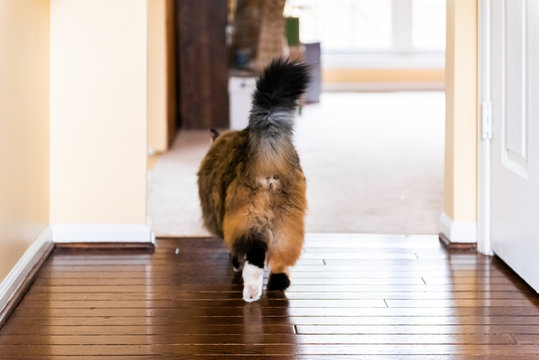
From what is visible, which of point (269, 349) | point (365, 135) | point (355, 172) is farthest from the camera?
point (365, 135)

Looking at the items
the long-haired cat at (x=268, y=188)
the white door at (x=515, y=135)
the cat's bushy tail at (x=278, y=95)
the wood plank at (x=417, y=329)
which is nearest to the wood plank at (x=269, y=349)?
the wood plank at (x=417, y=329)

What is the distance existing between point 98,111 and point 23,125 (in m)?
0.43

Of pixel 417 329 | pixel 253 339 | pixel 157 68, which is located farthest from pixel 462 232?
pixel 157 68

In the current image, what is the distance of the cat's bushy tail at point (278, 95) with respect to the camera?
8.53ft

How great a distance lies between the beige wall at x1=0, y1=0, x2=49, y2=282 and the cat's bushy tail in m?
0.77

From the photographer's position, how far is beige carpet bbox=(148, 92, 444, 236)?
3.93 m

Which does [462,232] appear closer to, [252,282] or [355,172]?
[252,282]

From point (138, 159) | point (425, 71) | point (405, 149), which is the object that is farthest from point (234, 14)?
point (138, 159)

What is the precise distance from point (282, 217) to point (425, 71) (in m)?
6.87

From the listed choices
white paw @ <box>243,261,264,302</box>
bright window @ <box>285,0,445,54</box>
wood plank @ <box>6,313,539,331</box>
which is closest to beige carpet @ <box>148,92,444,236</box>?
white paw @ <box>243,261,264,302</box>

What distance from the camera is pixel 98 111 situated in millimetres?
3344

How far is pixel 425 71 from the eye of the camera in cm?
930

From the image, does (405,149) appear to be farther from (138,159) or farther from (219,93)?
(138,159)

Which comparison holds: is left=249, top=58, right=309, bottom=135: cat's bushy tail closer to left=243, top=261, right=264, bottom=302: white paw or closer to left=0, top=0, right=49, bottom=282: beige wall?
left=243, top=261, right=264, bottom=302: white paw
